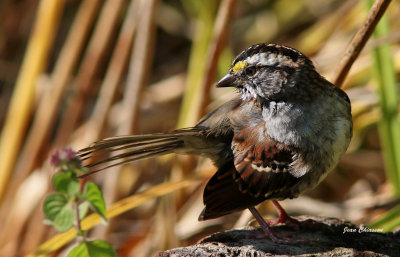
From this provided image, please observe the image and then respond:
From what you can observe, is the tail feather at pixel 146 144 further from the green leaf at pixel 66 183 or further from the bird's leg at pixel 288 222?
the bird's leg at pixel 288 222

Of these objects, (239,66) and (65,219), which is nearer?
(65,219)

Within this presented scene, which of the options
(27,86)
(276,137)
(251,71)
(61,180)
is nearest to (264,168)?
(276,137)

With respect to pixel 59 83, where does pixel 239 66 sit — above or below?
below

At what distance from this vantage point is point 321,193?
14.5ft

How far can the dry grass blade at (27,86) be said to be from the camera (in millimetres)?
3762

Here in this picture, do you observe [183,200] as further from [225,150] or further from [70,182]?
[70,182]

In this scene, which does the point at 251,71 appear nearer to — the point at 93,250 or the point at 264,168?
the point at 264,168

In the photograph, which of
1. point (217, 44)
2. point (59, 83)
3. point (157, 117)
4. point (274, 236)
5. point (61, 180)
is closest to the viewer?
point (61, 180)

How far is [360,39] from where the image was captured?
7.87ft

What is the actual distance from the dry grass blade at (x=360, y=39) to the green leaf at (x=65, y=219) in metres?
1.26

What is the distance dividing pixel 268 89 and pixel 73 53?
171 cm

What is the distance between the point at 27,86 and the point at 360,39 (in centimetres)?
222

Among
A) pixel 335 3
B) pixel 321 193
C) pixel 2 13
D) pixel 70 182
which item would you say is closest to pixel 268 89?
pixel 70 182

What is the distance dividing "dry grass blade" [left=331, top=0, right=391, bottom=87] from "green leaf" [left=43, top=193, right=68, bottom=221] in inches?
49.7
